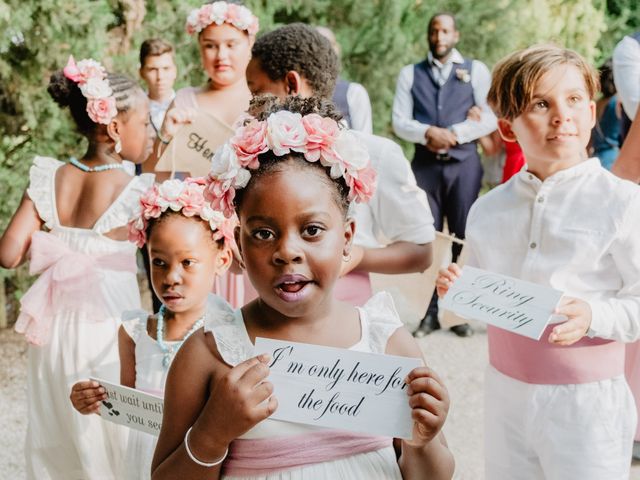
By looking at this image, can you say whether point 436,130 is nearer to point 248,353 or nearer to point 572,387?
point 572,387

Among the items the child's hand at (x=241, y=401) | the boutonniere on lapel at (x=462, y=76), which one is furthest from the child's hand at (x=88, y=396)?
the boutonniere on lapel at (x=462, y=76)

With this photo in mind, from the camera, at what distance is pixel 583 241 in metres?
2.15

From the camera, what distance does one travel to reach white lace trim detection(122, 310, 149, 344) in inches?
101

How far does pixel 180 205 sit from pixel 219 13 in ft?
4.72

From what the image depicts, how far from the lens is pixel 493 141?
6859 mm

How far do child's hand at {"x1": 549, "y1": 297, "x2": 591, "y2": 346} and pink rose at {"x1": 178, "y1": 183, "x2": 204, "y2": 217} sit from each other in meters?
1.28

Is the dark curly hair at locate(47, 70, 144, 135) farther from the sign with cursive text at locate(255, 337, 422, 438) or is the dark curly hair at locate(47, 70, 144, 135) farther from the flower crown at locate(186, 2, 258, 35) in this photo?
the sign with cursive text at locate(255, 337, 422, 438)

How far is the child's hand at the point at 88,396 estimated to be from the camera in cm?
229

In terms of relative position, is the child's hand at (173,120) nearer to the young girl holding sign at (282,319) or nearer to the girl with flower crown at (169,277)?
the girl with flower crown at (169,277)

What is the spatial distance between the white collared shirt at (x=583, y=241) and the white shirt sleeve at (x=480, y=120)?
11.4 ft

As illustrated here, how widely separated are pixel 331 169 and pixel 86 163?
2.01 m

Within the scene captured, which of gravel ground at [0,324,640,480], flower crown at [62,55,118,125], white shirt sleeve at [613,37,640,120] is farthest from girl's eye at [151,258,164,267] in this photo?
white shirt sleeve at [613,37,640,120]

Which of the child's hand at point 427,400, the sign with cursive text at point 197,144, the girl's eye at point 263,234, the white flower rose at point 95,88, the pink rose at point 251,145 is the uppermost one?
the pink rose at point 251,145

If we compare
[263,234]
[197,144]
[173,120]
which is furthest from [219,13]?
[263,234]
